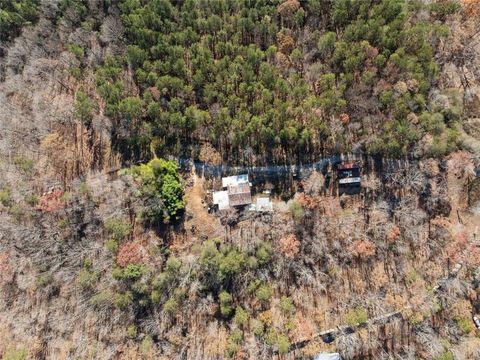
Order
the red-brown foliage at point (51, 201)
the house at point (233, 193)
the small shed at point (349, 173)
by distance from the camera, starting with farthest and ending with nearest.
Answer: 1. the house at point (233, 193)
2. the small shed at point (349, 173)
3. the red-brown foliage at point (51, 201)

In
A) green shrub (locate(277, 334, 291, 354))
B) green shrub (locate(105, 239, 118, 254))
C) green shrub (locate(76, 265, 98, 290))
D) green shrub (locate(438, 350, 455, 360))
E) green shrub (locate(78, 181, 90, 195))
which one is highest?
green shrub (locate(78, 181, 90, 195))

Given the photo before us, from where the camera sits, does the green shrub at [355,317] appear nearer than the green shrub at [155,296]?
Yes

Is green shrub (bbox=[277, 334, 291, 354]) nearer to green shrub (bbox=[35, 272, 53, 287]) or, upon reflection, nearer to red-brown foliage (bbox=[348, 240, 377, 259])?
red-brown foliage (bbox=[348, 240, 377, 259])

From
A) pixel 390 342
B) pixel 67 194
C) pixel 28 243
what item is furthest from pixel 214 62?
pixel 390 342

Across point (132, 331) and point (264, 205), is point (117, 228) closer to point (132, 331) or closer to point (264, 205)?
point (132, 331)

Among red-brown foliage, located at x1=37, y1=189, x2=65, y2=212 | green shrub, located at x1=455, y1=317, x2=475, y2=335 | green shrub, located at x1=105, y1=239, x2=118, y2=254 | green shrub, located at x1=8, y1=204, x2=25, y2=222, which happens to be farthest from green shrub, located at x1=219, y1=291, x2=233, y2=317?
green shrub, located at x1=455, y1=317, x2=475, y2=335

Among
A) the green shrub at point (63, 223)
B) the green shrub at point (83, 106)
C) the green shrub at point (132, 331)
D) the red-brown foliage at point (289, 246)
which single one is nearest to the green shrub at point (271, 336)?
the red-brown foliage at point (289, 246)

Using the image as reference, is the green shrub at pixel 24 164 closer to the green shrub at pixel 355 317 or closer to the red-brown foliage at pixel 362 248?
the red-brown foliage at pixel 362 248
